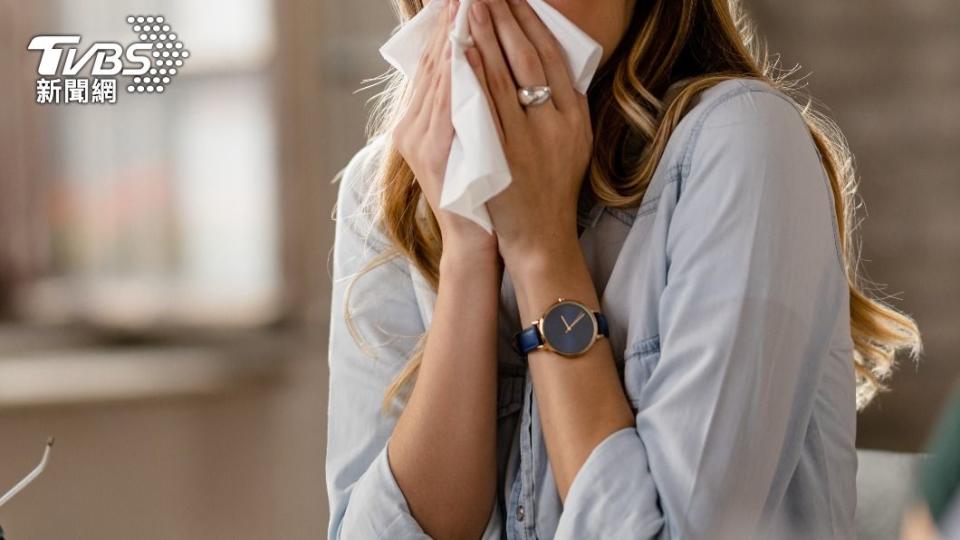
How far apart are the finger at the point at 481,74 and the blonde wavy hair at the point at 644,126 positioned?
0.11m

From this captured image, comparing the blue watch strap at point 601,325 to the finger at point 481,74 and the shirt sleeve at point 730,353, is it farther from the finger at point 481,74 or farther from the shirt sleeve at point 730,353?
the finger at point 481,74

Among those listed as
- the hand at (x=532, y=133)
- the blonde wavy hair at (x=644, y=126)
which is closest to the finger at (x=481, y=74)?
the hand at (x=532, y=133)

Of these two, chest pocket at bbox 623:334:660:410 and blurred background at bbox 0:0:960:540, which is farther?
blurred background at bbox 0:0:960:540

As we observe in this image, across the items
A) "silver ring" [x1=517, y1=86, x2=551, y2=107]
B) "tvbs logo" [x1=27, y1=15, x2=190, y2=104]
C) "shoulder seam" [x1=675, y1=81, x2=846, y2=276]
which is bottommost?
"shoulder seam" [x1=675, y1=81, x2=846, y2=276]

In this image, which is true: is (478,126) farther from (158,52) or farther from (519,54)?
(158,52)

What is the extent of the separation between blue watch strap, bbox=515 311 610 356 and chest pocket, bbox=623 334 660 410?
0.03m

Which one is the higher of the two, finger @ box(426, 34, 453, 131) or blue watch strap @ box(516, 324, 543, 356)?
finger @ box(426, 34, 453, 131)

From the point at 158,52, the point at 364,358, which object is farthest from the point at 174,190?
the point at 364,358

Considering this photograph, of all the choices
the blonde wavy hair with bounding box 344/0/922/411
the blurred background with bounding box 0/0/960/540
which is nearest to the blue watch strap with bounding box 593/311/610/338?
the blonde wavy hair with bounding box 344/0/922/411

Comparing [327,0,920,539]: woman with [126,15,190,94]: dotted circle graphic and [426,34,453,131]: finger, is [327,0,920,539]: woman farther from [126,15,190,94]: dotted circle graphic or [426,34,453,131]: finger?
[126,15,190,94]: dotted circle graphic

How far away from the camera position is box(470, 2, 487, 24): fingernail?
1073mm

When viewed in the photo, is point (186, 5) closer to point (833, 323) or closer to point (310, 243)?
point (310, 243)

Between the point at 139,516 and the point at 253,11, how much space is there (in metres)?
1.18

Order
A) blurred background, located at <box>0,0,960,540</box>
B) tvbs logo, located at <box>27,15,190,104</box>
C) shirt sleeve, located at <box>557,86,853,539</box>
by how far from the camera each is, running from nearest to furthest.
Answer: shirt sleeve, located at <box>557,86,853,539</box> → tvbs logo, located at <box>27,15,190,104</box> → blurred background, located at <box>0,0,960,540</box>
